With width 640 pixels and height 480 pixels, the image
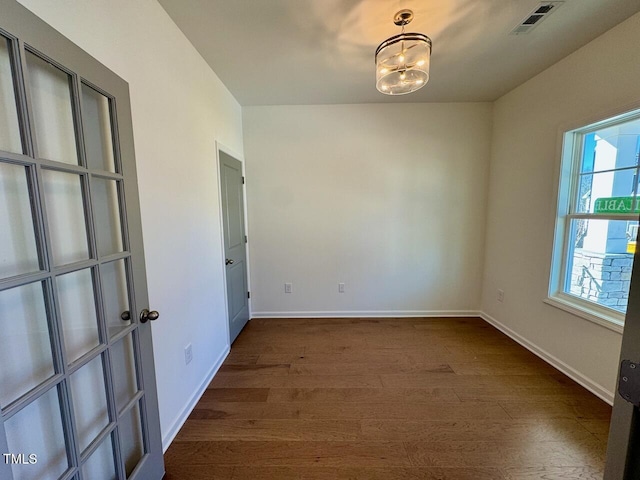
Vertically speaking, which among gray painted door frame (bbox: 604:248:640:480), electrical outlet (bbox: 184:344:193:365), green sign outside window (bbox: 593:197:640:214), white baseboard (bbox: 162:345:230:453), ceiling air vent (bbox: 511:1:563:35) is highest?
ceiling air vent (bbox: 511:1:563:35)

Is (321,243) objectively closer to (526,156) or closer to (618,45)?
(526,156)

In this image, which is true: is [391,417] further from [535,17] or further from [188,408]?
[535,17]

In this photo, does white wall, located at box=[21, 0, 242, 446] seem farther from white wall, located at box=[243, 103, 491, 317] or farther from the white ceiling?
white wall, located at box=[243, 103, 491, 317]

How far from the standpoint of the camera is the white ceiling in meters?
1.60

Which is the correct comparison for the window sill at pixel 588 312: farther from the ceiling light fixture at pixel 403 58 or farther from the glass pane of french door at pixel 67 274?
the glass pane of french door at pixel 67 274

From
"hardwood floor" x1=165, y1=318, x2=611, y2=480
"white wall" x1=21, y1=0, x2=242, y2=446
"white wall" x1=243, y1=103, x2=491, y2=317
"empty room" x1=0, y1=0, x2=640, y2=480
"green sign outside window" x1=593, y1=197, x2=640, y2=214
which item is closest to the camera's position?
"empty room" x1=0, y1=0, x2=640, y2=480

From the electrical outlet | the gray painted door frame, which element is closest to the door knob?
the electrical outlet

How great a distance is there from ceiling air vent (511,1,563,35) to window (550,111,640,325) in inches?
36.1

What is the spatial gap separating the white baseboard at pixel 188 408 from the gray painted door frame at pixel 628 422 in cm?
204

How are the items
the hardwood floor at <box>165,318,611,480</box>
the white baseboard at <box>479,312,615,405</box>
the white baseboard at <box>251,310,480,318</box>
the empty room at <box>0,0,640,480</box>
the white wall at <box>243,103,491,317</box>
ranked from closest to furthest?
the empty room at <box>0,0,640,480</box> < the hardwood floor at <box>165,318,611,480</box> < the white baseboard at <box>479,312,615,405</box> < the white wall at <box>243,103,491,317</box> < the white baseboard at <box>251,310,480,318</box>

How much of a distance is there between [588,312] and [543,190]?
113cm

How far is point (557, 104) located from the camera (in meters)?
Answer: 2.25

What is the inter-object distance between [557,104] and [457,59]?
0.99 m

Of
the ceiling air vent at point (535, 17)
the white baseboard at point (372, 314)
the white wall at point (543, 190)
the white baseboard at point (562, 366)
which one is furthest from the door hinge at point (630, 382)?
the white baseboard at point (372, 314)
